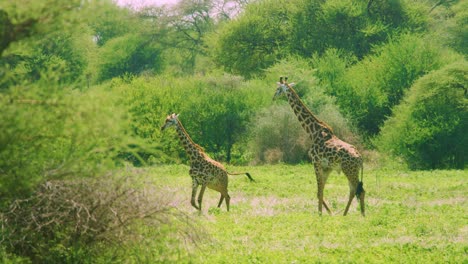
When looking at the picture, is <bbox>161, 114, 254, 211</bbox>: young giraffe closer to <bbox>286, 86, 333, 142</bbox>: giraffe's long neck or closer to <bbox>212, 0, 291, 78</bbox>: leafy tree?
<bbox>286, 86, 333, 142</bbox>: giraffe's long neck

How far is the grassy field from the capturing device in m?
14.1

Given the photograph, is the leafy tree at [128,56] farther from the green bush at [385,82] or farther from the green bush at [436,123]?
the green bush at [436,123]

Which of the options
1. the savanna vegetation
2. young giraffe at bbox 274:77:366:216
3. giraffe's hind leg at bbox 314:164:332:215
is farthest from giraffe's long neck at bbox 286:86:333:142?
the savanna vegetation

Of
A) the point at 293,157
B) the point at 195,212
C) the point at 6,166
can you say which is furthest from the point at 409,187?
the point at 6,166

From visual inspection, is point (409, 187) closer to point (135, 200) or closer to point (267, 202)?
point (267, 202)

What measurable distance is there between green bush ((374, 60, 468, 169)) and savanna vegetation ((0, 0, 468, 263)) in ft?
0.28

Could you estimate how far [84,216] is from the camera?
443 inches

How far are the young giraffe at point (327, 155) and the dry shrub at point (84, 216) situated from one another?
9.17m

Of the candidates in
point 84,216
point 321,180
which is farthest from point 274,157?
point 84,216

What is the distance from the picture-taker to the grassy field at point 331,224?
1409cm

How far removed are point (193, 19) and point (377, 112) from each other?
45.8 meters

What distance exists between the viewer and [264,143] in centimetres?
4369

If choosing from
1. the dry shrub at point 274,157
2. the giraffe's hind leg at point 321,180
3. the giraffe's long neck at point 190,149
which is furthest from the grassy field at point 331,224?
the dry shrub at point 274,157

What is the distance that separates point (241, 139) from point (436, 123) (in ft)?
41.5
